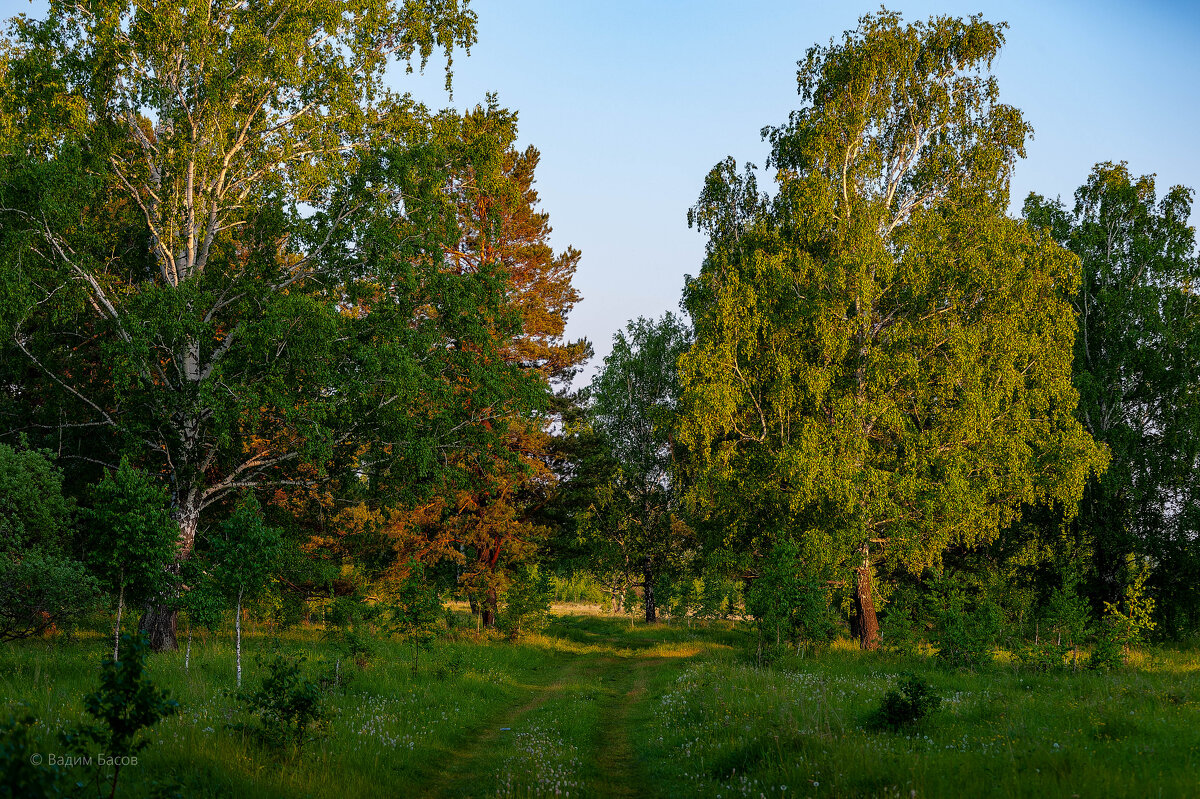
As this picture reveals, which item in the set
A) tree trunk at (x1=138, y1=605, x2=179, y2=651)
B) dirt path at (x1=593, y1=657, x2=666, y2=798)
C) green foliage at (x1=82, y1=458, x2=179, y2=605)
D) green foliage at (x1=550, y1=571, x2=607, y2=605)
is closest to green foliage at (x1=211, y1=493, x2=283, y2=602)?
green foliage at (x1=82, y1=458, x2=179, y2=605)

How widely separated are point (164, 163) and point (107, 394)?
269 inches

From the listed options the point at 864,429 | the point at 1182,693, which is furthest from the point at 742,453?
the point at 1182,693

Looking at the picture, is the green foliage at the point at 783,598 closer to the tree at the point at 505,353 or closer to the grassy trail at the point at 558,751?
the grassy trail at the point at 558,751

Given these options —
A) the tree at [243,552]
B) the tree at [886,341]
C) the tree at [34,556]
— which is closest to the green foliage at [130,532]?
the tree at [34,556]

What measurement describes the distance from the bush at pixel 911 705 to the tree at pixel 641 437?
2593 centimetres

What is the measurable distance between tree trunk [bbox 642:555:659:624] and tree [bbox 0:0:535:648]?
18.9m

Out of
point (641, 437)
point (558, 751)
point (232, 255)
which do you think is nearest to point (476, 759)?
point (558, 751)

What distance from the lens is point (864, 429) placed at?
23.1m

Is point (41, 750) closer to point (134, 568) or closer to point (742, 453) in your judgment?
point (134, 568)

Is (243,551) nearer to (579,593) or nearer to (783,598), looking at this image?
(783,598)

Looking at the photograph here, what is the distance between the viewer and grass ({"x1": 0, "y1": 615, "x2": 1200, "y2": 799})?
23.1 ft

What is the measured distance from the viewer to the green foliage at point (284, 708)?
865 centimetres

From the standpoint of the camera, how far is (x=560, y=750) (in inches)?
410

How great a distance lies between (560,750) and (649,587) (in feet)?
97.9
